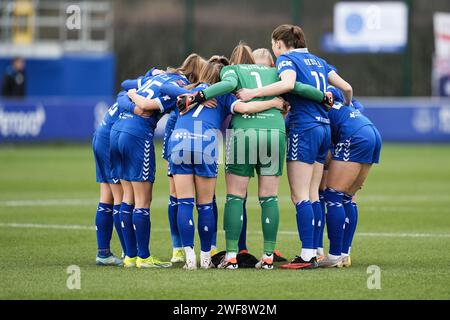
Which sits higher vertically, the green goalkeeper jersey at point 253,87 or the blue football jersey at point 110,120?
the green goalkeeper jersey at point 253,87

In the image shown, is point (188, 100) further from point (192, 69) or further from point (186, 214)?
point (186, 214)

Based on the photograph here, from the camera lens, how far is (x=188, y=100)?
9992 mm

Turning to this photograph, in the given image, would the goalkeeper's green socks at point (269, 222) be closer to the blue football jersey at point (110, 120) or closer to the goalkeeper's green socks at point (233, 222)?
the goalkeeper's green socks at point (233, 222)

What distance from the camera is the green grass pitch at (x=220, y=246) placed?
886 centimetres

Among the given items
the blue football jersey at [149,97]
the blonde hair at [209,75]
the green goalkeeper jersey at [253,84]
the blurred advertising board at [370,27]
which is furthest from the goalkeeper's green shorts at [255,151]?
the blurred advertising board at [370,27]

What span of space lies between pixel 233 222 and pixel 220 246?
218 cm

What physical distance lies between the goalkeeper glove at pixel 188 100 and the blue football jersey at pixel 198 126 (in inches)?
5.7

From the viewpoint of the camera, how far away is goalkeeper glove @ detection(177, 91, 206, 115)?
9992mm

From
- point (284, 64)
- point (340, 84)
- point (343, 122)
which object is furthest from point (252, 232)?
point (284, 64)

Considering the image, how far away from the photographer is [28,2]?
33.7 metres

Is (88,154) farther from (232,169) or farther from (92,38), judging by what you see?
(232,169)

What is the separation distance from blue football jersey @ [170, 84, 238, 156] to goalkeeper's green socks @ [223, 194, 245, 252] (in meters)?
0.58

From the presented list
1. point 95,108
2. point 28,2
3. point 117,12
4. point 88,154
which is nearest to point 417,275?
point 88,154

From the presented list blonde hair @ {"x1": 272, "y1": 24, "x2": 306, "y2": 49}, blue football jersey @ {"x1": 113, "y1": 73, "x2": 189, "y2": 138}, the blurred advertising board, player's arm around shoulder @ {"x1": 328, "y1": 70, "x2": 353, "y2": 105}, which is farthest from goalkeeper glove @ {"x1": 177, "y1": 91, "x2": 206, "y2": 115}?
the blurred advertising board
